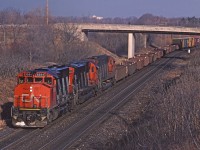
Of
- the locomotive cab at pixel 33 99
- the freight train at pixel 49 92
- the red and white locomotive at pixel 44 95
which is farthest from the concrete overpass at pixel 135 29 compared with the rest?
the locomotive cab at pixel 33 99

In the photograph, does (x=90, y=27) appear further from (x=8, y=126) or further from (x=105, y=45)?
(x=8, y=126)

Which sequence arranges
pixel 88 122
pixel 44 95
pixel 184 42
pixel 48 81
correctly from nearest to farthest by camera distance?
pixel 44 95 → pixel 48 81 → pixel 88 122 → pixel 184 42

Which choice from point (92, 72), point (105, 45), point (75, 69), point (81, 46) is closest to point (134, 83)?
point (92, 72)

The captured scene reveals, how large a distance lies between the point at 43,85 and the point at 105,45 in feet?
253

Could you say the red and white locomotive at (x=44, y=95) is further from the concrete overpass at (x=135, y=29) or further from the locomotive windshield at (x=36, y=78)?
the concrete overpass at (x=135, y=29)

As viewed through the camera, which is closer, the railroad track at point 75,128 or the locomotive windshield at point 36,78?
the railroad track at point 75,128

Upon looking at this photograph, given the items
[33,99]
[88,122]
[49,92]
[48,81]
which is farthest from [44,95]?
[88,122]

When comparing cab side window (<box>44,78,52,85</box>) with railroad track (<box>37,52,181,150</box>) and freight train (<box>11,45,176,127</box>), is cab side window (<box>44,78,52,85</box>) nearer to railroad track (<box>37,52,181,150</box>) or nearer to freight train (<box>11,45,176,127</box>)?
freight train (<box>11,45,176,127</box>)

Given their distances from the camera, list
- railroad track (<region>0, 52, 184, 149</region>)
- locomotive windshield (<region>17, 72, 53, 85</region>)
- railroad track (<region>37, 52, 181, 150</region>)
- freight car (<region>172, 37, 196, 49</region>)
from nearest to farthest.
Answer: railroad track (<region>0, 52, 184, 149</region>) → railroad track (<region>37, 52, 181, 150</region>) → locomotive windshield (<region>17, 72, 53, 85</region>) → freight car (<region>172, 37, 196, 49</region>)

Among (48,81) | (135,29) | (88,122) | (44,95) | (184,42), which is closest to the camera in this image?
(44,95)

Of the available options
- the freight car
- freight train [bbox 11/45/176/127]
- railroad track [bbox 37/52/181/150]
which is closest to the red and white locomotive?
freight train [bbox 11/45/176/127]

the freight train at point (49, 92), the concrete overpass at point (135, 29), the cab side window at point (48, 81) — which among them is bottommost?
the freight train at point (49, 92)

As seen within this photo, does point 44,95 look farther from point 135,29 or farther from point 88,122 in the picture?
point 135,29

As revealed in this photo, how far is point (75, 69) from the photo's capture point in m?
28.0
